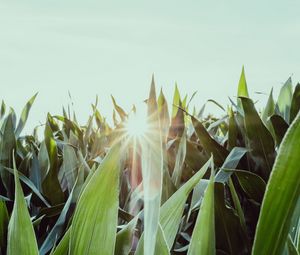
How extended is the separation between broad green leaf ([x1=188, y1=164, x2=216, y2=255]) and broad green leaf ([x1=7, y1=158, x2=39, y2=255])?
0.14 m

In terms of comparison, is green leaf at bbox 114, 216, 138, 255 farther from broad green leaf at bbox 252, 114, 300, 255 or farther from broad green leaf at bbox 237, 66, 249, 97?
broad green leaf at bbox 237, 66, 249, 97

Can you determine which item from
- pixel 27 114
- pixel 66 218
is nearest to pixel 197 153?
pixel 66 218

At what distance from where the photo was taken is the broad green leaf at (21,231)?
1.27 ft

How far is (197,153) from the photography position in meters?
0.70

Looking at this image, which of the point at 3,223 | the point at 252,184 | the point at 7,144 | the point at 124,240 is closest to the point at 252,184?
the point at 252,184

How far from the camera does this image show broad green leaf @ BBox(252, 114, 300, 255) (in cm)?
26

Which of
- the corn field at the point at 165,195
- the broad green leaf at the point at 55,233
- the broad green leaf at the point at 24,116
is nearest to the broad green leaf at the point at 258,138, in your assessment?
the corn field at the point at 165,195

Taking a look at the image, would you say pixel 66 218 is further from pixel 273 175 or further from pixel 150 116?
pixel 273 175

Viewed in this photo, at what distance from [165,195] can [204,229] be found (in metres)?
0.23

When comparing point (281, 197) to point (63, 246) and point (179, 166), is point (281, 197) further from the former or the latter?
point (179, 166)

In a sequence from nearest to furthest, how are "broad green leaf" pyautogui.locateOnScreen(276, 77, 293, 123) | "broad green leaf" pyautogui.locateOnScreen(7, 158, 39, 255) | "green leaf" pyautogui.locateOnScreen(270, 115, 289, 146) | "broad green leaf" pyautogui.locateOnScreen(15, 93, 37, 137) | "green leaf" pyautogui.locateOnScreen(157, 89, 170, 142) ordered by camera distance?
"broad green leaf" pyautogui.locateOnScreen(7, 158, 39, 255) → "green leaf" pyautogui.locateOnScreen(270, 115, 289, 146) → "green leaf" pyautogui.locateOnScreen(157, 89, 170, 142) → "broad green leaf" pyautogui.locateOnScreen(276, 77, 293, 123) → "broad green leaf" pyautogui.locateOnScreen(15, 93, 37, 137)

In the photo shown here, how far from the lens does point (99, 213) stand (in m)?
0.36

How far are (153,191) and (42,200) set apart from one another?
1.54 feet

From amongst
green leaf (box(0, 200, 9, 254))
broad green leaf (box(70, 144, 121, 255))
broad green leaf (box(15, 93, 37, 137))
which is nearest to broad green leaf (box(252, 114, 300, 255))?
broad green leaf (box(70, 144, 121, 255))
